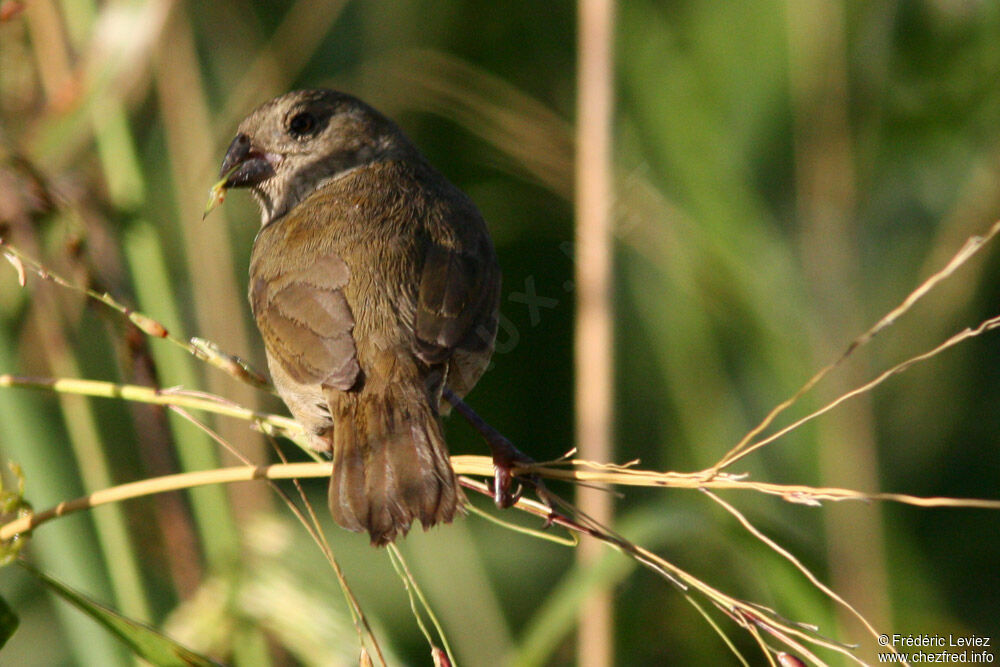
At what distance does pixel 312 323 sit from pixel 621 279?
2177 millimetres

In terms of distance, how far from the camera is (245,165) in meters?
3.09

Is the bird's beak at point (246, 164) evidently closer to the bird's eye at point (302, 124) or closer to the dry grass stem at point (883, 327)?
the bird's eye at point (302, 124)

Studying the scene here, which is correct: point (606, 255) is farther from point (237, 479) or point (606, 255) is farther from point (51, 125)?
point (237, 479)

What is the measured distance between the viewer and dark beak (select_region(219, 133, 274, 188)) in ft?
10.0

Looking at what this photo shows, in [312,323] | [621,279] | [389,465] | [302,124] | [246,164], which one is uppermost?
[302,124]

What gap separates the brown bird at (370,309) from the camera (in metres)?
1.95

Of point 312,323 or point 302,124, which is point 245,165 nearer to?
point 302,124

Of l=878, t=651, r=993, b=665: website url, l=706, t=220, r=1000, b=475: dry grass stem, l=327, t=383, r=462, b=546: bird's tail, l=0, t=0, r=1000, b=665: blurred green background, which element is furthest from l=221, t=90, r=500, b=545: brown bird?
l=878, t=651, r=993, b=665: website url

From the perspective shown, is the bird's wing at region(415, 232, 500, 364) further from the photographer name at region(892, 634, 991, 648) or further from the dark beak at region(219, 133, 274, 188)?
the photographer name at region(892, 634, 991, 648)

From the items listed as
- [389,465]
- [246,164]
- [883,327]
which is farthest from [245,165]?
[883,327]

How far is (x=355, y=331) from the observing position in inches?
91.0

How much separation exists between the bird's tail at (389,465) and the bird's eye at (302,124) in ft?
3.99

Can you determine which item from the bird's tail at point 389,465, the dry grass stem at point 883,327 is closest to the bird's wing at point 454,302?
the bird's tail at point 389,465

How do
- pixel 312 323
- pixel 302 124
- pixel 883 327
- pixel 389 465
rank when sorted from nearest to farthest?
pixel 883 327
pixel 389 465
pixel 312 323
pixel 302 124
